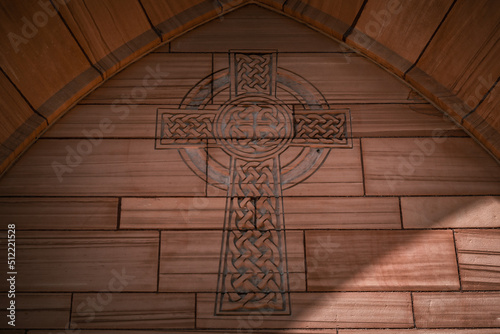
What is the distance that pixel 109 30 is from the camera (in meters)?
1.92

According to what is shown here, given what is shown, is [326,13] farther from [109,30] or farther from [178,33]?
[109,30]

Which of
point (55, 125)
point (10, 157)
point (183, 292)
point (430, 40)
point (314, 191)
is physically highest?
point (430, 40)

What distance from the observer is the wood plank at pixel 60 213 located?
5.88ft

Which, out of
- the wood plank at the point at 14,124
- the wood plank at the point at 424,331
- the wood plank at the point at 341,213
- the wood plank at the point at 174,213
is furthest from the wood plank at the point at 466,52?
the wood plank at the point at 14,124

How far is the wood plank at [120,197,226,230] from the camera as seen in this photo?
5.89 ft

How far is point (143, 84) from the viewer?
6.57 ft

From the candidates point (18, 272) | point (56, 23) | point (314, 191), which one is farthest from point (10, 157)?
point (314, 191)

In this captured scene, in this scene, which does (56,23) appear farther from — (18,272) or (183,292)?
(183,292)

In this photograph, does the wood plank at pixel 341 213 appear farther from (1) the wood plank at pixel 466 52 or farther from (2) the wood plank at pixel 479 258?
(1) the wood plank at pixel 466 52

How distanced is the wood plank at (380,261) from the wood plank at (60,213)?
83 centimetres

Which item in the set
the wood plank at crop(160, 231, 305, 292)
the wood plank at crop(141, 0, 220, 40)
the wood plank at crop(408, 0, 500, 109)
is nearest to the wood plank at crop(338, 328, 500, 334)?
the wood plank at crop(160, 231, 305, 292)

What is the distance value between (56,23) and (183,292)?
3.93 feet

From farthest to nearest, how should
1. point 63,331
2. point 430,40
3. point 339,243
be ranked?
point 430,40
point 339,243
point 63,331

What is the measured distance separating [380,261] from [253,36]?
45.1 inches
